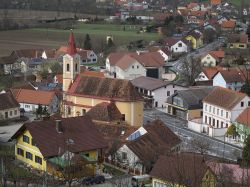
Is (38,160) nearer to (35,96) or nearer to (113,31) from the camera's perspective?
(35,96)

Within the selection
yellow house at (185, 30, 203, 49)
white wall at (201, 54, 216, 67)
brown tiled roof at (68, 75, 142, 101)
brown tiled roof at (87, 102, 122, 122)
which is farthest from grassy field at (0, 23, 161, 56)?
brown tiled roof at (87, 102, 122, 122)

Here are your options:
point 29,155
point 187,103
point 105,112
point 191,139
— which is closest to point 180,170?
point 29,155

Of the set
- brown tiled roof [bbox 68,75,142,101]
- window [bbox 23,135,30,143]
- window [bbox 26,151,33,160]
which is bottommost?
window [bbox 26,151,33,160]

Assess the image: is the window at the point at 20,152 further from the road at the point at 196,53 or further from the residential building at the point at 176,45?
the residential building at the point at 176,45

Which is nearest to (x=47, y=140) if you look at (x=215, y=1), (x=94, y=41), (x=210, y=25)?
(x=94, y=41)

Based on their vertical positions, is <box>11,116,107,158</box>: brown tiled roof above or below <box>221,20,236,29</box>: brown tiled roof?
above

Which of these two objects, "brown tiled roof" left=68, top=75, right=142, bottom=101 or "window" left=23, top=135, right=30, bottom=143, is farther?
"brown tiled roof" left=68, top=75, right=142, bottom=101

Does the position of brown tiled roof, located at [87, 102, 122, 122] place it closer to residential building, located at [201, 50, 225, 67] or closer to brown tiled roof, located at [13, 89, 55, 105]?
brown tiled roof, located at [13, 89, 55, 105]
